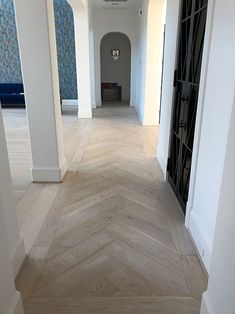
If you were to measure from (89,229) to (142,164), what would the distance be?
1752mm

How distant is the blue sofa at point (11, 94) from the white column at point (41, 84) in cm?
588

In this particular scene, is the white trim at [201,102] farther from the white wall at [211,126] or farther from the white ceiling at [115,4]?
the white ceiling at [115,4]

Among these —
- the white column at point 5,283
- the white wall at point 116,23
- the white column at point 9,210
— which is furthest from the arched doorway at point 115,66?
the white column at point 5,283

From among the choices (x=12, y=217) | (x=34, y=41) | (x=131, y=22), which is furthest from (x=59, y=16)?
(x=12, y=217)

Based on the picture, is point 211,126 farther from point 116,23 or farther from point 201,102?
point 116,23

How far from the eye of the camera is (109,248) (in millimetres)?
2109

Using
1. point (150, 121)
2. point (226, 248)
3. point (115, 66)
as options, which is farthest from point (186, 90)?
point (115, 66)

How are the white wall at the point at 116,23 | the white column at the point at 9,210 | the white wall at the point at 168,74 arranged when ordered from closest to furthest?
the white column at the point at 9,210, the white wall at the point at 168,74, the white wall at the point at 116,23

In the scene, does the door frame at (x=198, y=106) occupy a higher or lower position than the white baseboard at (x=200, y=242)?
higher

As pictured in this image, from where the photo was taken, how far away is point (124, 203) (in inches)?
110

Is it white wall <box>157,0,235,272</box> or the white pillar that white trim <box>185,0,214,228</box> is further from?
the white pillar

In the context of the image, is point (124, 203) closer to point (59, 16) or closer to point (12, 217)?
point (12, 217)

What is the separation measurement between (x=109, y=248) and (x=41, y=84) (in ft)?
6.35

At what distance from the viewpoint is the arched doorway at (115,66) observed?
36.3ft
